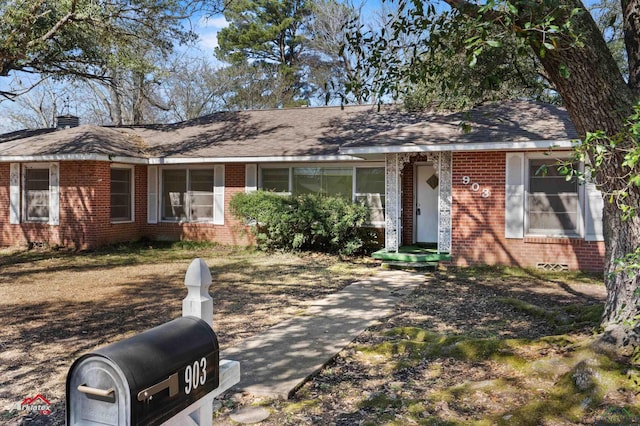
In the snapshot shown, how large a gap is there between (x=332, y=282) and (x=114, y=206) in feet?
28.8

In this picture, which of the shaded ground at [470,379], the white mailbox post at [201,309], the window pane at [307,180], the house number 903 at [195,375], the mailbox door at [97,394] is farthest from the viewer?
the window pane at [307,180]

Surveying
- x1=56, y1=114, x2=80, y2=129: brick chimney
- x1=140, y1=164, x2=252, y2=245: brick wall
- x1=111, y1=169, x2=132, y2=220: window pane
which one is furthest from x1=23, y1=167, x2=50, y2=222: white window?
x1=56, y1=114, x2=80, y2=129: brick chimney

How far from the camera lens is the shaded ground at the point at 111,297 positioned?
5445 millimetres

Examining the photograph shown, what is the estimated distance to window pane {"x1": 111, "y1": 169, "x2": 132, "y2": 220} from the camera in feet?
52.5

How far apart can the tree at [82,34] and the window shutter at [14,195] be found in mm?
2858

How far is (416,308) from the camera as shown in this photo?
791 cm

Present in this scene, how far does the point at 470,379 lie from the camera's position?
4734 mm

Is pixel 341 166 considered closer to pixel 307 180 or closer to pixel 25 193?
pixel 307 180

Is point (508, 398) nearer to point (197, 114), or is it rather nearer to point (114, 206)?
point (114, 206)

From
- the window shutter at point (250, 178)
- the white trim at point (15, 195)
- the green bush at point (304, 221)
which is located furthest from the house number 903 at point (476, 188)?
the white trim at point (15, 195)

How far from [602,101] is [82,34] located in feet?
45.3

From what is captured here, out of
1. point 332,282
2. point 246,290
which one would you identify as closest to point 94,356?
point 246,290

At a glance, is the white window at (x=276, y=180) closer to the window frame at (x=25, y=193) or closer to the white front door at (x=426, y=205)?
the white front door at (x=426, y=205)

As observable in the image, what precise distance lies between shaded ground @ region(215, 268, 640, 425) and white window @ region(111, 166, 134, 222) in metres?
11.6
